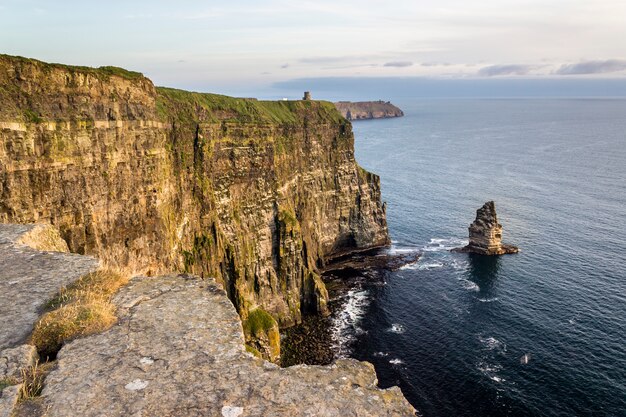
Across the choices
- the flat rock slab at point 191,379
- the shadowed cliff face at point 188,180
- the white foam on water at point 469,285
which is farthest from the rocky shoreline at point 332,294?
the flat rock slab at point 191,379

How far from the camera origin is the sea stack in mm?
90062

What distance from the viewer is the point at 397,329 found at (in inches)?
2518

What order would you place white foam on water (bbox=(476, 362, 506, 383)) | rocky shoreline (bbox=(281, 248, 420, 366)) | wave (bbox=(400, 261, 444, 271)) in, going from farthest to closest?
1. wave (bbox=(400, 261, 444, 271))
2. rocky shoreline (bbox=(281, 248, 420, 366))
3. white foam on water (bbox=(476, 362, 506, 383))

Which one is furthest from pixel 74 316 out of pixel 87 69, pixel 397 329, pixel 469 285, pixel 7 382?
pixel 469 285

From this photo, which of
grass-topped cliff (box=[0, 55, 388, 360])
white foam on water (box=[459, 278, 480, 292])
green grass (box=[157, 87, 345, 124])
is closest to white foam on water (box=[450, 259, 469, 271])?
white foam on water (box=[459, 278, 480, 292])

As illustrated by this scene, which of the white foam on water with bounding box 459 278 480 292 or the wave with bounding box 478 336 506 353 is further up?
the white foam on water with bounding box 459 278 480 292

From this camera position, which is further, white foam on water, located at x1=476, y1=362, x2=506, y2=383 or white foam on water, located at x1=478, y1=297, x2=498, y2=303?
white foam on water, located at x1=478, y1=297, x2=498, y2=303

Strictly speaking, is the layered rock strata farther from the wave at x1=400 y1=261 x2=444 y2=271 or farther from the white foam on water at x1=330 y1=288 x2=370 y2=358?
the wave at x1=400 y1=261 x2=444 y2=271

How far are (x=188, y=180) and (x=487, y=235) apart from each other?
6202 centimetres

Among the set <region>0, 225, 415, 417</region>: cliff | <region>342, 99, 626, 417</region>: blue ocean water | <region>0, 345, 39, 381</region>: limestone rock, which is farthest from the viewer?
<region>342, 99, 626, 417</region>: blue ocean water

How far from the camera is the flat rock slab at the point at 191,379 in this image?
29.2 ft

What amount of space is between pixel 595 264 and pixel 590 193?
53247 mm

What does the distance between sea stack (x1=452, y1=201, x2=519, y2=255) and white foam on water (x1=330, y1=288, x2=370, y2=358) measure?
95.1ft

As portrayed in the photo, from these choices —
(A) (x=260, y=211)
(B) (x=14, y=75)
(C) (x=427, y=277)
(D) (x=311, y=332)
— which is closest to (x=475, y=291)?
(C) (x=427, y=277)
